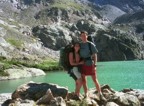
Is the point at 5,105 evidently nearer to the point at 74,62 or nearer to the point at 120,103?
the point at 74,62

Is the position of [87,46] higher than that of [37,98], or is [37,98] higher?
[87,46]

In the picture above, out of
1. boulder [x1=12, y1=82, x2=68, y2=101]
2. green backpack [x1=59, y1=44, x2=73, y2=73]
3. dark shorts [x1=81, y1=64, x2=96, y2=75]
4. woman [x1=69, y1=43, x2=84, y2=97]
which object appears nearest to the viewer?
dark shorts [x1=81, y1=64, x2=96, y2=75]

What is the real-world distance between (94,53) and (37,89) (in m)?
4.36

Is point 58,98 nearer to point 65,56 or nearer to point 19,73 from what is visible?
point 65,56

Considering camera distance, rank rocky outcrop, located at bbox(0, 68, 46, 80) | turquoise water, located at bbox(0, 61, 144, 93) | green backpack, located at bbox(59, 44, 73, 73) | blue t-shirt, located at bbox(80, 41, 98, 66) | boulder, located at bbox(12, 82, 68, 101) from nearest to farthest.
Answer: blue t-shirt, located at bbox(80, 41, 98, 66) < green backpack, located at bbox(59, 44, 73, 73) < boulder, located at bbox(12, 82, 68, 101) < turquoise water, located at bbox(0, 61, 144, 93) < rocky outcrop, located at bbox(0, 68, 46, 80)

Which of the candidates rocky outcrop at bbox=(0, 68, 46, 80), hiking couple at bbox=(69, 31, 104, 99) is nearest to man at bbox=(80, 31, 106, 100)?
hiking couple at bbox=(69, 31, 104, 99)

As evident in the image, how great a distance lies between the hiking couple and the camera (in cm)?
2041

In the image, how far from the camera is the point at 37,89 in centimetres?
2170

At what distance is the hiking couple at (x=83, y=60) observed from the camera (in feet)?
66.9

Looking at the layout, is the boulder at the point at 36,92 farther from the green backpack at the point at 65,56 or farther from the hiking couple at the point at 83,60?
the green backpack at the point at 65,56

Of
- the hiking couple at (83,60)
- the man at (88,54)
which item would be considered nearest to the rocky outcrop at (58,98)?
the hiking couple at (83,60)

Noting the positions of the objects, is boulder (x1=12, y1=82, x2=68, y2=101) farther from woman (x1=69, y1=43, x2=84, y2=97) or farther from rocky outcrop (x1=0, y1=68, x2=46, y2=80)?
rocky outcrop (x1=0, y1=68, x2=46, y2=80)

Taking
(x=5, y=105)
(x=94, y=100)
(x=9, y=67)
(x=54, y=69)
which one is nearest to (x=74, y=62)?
(x=94, y=100)

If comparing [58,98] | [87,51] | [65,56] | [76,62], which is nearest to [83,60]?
[76,62]
